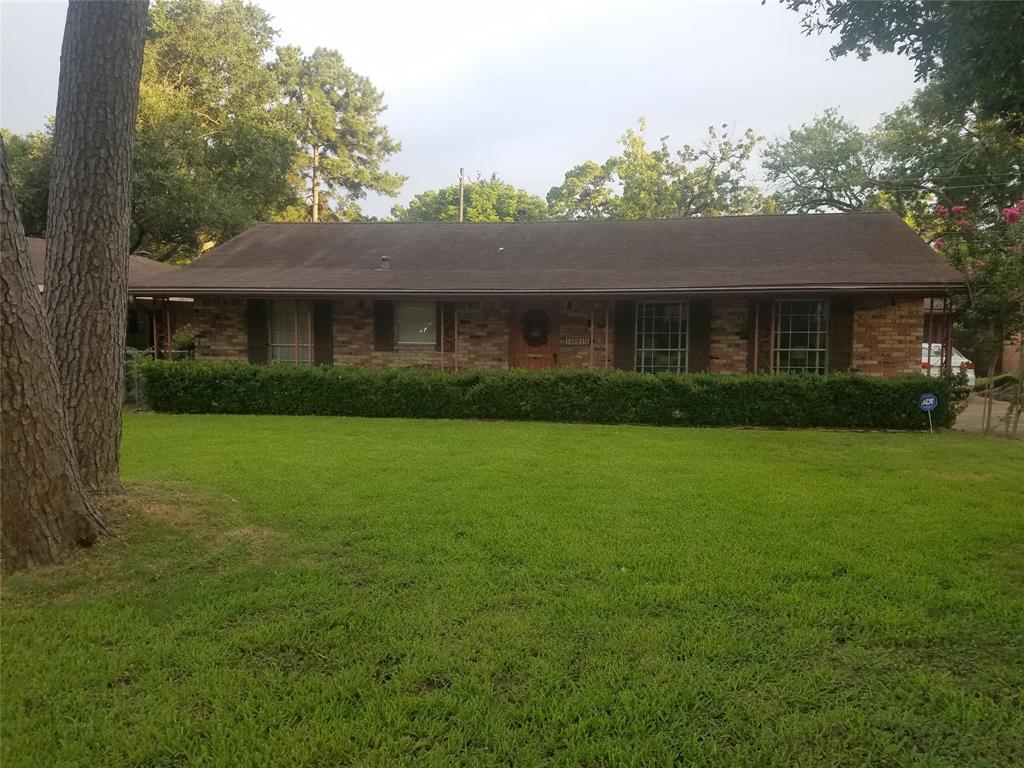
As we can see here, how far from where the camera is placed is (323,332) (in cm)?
1426

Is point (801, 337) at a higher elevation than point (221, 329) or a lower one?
lower

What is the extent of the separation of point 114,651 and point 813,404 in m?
10.4

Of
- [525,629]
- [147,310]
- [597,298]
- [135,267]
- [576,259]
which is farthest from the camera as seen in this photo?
[135,267]

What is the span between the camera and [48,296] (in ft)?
Result: 15.3

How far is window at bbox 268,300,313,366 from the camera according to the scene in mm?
14344

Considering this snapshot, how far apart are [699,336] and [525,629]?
10860mm

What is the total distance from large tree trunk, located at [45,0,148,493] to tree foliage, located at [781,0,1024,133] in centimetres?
566

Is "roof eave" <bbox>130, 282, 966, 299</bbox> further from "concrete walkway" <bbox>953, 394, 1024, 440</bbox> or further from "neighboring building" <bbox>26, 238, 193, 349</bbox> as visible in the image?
"concrete walkway" <bbox>953, 394, 1024, 440</bbox>

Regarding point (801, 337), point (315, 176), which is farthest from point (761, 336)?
point (315, 176)

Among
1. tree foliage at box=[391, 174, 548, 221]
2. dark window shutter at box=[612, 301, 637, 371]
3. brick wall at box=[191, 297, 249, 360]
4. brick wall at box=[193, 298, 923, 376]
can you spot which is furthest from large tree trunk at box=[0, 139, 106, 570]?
tree foliage at box=[391, 174, 548, 221]

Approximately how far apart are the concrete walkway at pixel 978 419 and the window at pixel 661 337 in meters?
5.08

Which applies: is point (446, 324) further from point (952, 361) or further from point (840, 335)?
point (952, 361)

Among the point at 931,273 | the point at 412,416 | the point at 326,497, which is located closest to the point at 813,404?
the point at 931,273

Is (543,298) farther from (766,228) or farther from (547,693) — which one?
(547,693)
